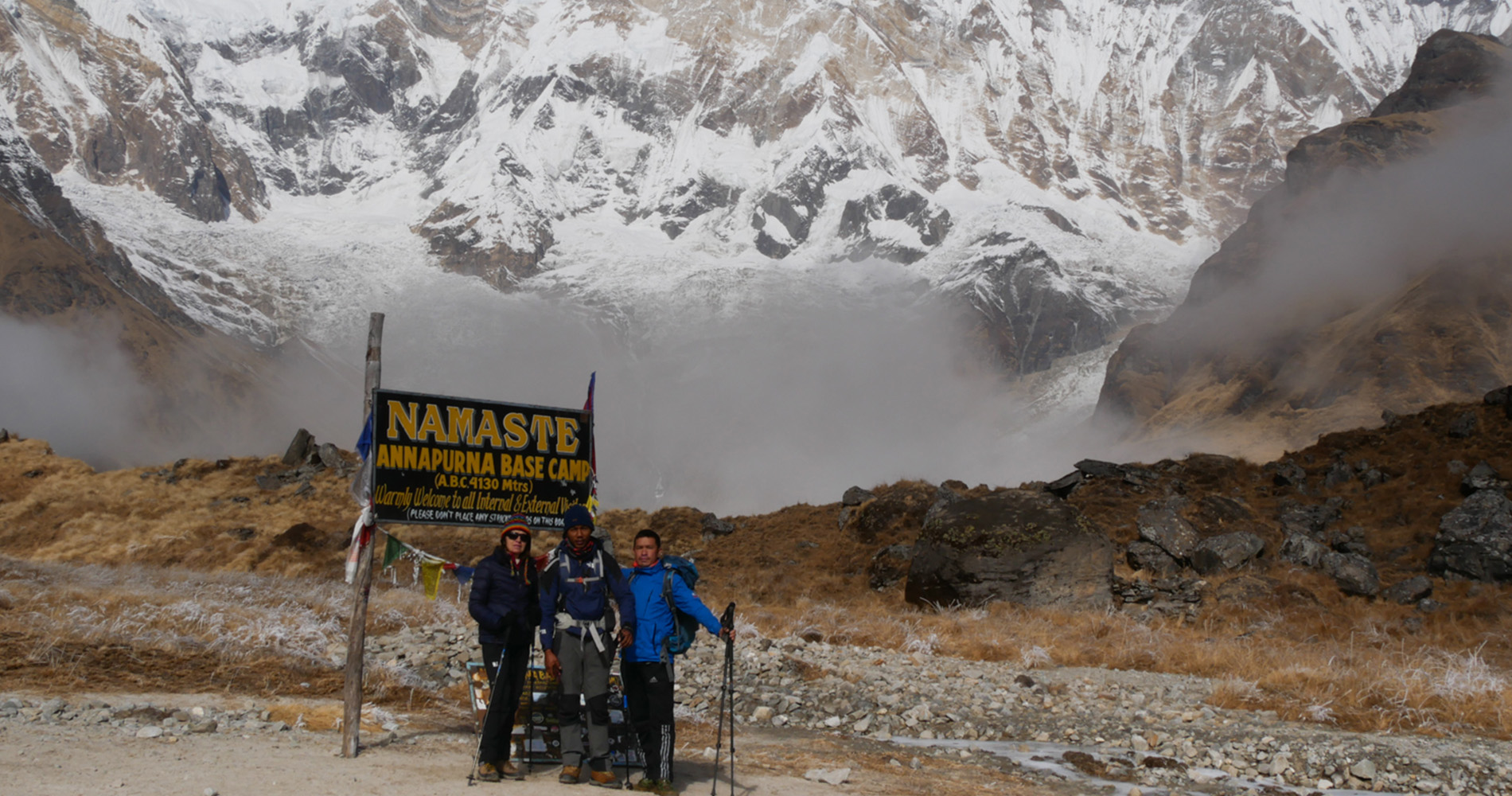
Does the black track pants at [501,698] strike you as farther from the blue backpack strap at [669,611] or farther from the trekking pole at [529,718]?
the blue backpack strap at [669,611]

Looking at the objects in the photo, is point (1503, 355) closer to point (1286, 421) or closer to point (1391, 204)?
point (1286, 421)

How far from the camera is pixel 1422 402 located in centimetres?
7681

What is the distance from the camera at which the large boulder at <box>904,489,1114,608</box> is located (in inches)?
830

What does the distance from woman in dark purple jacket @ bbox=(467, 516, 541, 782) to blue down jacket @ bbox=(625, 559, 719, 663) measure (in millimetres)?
908

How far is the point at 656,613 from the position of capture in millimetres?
8742

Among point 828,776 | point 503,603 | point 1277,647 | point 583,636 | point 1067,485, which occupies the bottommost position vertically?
point 828,776

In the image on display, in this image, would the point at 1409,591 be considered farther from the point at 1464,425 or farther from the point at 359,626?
the point at 359,626

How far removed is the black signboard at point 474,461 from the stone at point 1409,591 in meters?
19.4

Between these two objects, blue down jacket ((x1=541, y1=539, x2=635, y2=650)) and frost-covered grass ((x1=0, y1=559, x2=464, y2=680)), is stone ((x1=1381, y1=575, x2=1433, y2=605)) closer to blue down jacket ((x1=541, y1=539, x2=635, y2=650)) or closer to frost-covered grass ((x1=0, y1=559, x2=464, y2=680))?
frost-covered grass ((x1=0, y1=559, x2=464, y2=680))

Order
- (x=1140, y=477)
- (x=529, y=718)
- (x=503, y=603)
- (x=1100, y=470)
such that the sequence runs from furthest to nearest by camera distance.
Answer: (x=1100, y=470) → (x=1140, y=477) → (x=529, y=718) → (x=503, y=603)

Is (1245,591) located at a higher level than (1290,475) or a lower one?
lower

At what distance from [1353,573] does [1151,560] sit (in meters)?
4.23

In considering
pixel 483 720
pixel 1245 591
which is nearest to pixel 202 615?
pixel 483 720

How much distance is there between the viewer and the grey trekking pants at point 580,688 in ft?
28.1
